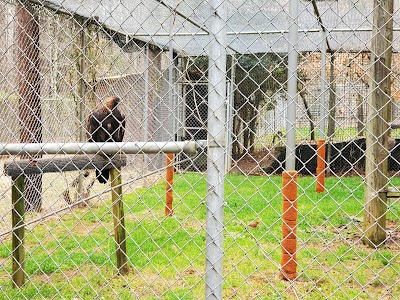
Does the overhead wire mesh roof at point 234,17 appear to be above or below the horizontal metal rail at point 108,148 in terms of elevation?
above

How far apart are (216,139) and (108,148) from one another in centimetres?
55

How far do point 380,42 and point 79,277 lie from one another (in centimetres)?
382

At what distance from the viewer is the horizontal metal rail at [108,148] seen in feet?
6.82

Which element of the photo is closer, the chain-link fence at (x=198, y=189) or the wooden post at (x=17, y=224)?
the chain-link fence at (x=198, y=189)

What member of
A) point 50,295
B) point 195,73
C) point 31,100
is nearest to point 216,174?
point 50,295

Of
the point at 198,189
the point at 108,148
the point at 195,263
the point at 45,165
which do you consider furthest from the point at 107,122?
the point at 108,148

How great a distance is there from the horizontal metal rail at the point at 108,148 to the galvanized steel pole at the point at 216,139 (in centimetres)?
10

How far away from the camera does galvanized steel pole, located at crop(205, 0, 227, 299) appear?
198 cm

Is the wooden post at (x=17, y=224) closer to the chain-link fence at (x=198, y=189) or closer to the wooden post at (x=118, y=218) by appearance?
the chain-link fence at (x=198, y=189)

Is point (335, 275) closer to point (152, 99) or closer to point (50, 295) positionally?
point (50, 295)

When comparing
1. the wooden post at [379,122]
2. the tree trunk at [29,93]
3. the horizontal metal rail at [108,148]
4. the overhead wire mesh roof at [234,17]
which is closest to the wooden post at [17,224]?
the horizontal metal rail at [108,148]

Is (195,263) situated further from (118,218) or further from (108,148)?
(108,148)

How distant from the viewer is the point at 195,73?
504 inches

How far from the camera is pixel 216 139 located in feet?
6.50
